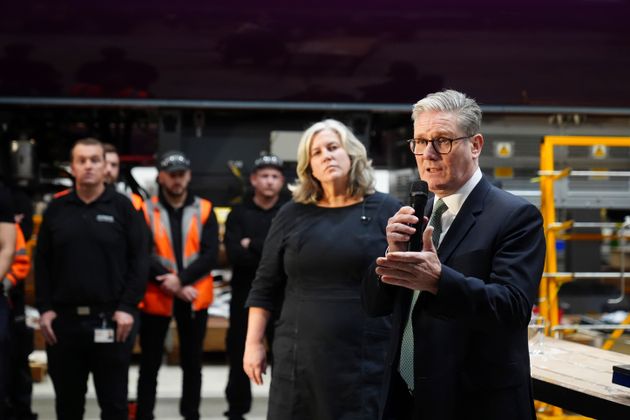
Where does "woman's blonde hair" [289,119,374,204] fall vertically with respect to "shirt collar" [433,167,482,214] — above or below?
above

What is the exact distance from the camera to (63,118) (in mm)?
5426

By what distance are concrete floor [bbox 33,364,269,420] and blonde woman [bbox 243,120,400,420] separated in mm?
1871

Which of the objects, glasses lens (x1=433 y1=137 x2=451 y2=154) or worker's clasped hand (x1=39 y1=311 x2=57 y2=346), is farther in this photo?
worker's clasped hand (x1=39 y1=311 x2=57 y2=346)

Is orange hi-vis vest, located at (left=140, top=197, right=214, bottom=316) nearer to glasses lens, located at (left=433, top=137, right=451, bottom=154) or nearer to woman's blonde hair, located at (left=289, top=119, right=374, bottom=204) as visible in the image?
woman's blonde hair, located at (left=289, top=119, right=374, bottom=204)

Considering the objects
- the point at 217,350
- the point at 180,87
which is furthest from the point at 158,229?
the point at 217,350

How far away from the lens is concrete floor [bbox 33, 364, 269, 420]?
4.53m

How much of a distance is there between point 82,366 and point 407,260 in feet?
8.11

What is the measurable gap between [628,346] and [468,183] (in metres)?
1.57

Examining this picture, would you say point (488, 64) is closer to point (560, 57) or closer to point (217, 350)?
point (560, 57)

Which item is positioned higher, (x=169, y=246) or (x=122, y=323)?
(x=169, y=246)

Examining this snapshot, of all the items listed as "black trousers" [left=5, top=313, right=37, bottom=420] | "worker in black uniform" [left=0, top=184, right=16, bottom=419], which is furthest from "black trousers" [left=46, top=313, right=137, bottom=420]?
"black trousers" [left=5, top=313, right=37, bottom=420]

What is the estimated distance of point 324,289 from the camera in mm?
2590

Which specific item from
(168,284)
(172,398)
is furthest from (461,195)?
(172,398)

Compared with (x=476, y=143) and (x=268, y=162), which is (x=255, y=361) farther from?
(x=268, y=162)
